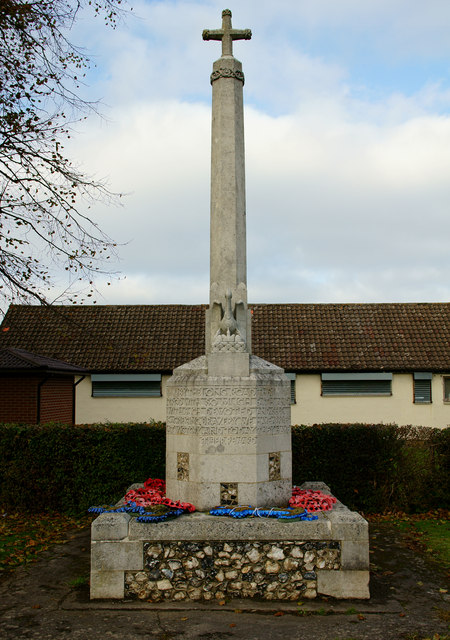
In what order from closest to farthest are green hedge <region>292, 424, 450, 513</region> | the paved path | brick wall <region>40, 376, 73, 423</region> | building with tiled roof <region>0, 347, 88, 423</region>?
the paved path < green hedge <region>292, 424, 450, 513</region> < building with tiled roof <region>0, 347, 88, 423</region> < brick wall <region>40, 376, 73, 423</region>

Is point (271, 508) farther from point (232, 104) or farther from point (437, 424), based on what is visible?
point (437, 424)

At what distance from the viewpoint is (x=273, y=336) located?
790 inches

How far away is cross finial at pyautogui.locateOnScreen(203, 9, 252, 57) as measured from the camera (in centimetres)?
762

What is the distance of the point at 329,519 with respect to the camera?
20.0 ft

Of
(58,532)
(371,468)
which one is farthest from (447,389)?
(58,532)

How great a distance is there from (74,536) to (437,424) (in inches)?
528

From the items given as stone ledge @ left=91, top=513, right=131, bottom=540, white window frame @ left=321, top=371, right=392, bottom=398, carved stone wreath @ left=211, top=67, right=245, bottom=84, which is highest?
carved stone wreath @ left=211, top=67, right=245, bottom=84

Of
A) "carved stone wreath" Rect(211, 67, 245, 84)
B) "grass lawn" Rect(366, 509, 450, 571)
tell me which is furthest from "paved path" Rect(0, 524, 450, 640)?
"carved stone wreath" Rect(211, 67, 245, 84)

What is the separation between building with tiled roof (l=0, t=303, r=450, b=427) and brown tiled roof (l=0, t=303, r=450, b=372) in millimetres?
34

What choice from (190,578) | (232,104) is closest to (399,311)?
(232,104)

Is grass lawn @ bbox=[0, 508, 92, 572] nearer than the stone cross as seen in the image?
No

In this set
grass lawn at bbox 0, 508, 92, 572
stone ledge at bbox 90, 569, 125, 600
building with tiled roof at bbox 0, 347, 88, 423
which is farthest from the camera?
building with tiled roof at bbox 0, 347, 88, 423

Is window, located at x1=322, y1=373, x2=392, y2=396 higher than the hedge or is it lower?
higher

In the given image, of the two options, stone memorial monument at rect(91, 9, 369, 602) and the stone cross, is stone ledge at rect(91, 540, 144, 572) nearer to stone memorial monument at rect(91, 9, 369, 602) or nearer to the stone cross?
stone memorial monument at rect(91, 9, 369, 602)
